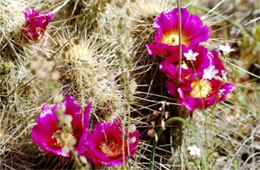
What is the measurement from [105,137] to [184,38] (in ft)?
1.31

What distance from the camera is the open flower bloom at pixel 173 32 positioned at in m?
1.57

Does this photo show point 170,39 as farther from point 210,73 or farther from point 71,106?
point 71,106

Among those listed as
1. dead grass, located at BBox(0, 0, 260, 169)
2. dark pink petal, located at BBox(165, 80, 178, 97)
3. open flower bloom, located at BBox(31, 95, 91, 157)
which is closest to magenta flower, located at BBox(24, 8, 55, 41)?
dead grass, located at BBox(0, 0, 260, 169)

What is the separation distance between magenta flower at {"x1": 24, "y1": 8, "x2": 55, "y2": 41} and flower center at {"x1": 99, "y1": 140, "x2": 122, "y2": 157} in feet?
1.34

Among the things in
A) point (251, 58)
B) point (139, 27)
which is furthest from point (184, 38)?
point (251, 58)

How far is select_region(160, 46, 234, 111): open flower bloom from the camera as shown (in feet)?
4.99

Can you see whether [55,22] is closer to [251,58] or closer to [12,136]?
[12,136]

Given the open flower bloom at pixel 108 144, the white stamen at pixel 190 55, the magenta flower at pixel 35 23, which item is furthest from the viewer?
the magenta flower at pixel 35 23

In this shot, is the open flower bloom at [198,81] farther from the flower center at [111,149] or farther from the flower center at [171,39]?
the flower center at [111,149]

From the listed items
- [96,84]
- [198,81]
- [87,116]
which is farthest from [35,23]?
[198,81]

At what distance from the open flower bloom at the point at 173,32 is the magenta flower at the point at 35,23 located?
32 cm

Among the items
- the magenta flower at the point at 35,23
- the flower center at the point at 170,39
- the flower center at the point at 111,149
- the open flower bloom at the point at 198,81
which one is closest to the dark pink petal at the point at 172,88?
the open flower bloom at the point at 198,81

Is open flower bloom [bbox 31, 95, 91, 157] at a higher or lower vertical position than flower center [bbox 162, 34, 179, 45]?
lower

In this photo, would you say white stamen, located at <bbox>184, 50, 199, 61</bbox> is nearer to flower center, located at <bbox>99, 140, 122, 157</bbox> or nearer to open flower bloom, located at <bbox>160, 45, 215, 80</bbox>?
open flower bloom, located at <bbox>160, 45, 215, 80</bbox>
